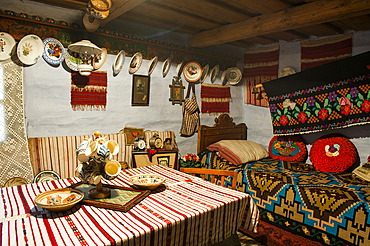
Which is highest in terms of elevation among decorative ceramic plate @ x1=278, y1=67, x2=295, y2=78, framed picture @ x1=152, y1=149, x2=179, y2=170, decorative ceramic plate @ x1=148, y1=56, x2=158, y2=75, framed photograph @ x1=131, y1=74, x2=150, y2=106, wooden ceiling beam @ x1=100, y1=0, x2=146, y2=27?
wooden ceiling beam @ x1=100, y1=0, x2=146, y2=27

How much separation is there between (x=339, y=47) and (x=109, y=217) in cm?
378

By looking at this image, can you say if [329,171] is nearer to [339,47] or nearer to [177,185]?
[339,47]

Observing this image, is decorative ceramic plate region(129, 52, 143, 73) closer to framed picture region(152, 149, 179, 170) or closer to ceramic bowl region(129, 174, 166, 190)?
framed picture region(152, 149, 179, 170)

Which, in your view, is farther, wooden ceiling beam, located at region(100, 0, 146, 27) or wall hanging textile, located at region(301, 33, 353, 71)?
wall hanging textile, located at region(301, 33, 353, 71)

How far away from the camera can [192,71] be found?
13.2 feet

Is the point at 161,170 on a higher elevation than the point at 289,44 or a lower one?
lower

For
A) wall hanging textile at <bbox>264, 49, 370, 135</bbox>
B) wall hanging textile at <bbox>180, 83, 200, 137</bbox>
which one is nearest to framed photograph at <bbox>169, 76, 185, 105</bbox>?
wall hanging textile at <bbox>180, 83, 200, 137</bbox>

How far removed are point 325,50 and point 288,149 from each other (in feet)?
5.20

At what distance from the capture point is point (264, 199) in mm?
2924

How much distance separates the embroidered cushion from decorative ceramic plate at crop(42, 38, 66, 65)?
10.9 feet

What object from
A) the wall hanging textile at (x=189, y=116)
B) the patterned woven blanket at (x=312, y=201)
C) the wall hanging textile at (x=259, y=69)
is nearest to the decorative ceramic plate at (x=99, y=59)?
the wall hanging textile at (x=189, y=116)

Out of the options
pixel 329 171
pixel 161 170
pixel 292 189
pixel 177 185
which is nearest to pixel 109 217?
pixel 177 185

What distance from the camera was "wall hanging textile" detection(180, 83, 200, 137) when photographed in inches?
157

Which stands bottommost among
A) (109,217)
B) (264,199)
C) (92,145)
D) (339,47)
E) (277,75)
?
(264,199)
